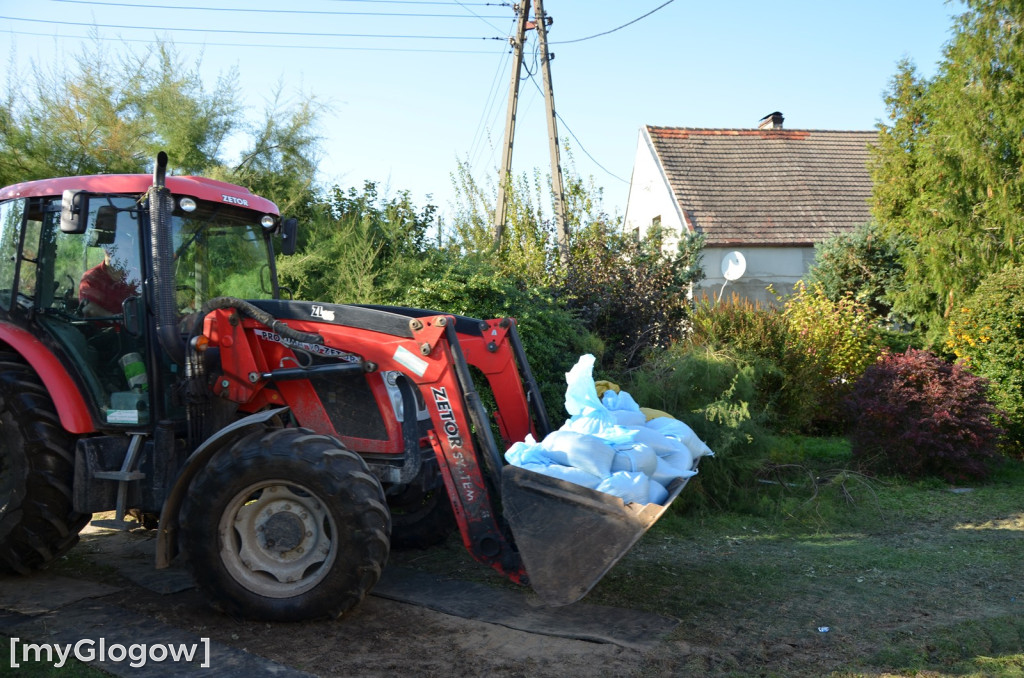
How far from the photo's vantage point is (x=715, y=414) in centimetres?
738

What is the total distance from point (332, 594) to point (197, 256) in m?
2.43

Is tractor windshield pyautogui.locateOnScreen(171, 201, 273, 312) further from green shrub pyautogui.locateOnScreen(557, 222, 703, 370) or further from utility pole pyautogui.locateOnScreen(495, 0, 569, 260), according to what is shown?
utility pole pyautogui.locateOnScreen(495, 0, 569, 260)

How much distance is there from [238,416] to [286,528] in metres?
0.98

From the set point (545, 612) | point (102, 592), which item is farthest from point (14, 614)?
point (545, 612)

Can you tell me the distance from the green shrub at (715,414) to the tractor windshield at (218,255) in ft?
12.5

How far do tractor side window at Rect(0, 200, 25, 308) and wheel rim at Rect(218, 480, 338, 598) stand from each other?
7.82 ft

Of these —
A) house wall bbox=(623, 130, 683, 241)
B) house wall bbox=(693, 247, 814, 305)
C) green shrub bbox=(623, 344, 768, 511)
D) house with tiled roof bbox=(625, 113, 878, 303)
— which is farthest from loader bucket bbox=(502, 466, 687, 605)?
house wall bbox=(623, 130, 683, 241)

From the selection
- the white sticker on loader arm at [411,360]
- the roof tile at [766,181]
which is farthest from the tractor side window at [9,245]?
the roof tile at [766,181]

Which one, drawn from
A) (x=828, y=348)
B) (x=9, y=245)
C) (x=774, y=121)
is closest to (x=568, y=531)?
(x=9, y=245)

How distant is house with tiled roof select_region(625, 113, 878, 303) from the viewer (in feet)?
64.6

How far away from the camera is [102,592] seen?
16.6 feet

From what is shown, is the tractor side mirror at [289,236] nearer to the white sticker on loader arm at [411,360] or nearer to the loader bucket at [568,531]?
the white sticker on loader arm at [411,360]

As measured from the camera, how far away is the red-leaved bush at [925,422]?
8.52 m

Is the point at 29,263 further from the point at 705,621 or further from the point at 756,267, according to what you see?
the point at 756,267
